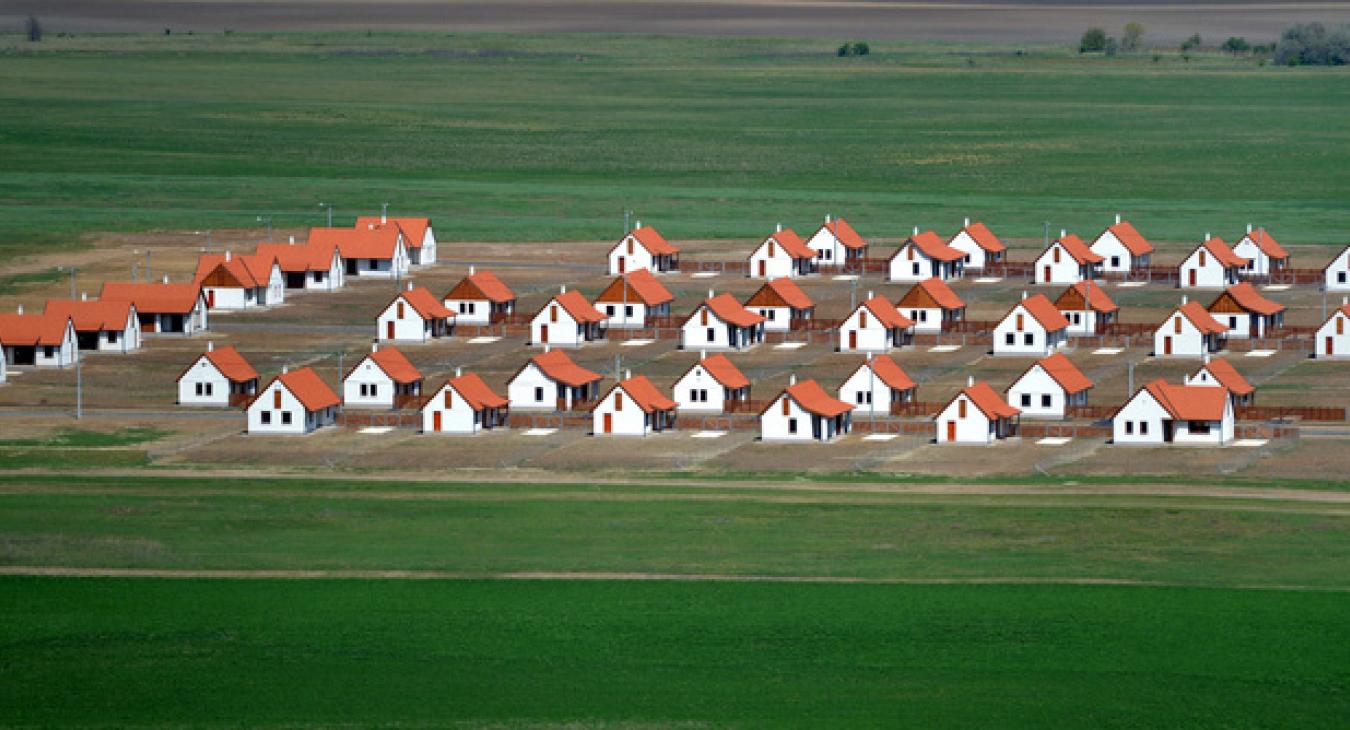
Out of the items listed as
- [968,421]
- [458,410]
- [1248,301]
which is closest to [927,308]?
[1248,301]

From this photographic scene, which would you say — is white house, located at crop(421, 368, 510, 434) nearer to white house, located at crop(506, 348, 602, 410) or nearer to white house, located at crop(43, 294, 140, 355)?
white house, located at crop(506, 348, 602, 410)

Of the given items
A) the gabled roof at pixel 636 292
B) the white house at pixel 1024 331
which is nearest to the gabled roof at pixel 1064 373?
the white house at pixel 1024 331

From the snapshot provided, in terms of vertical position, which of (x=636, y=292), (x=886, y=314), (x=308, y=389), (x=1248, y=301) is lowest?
(x=308, y=389)

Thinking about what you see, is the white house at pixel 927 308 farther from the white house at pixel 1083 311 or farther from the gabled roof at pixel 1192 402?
the gabled roof at pixel 1192 402

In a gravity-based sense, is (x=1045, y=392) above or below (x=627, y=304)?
below

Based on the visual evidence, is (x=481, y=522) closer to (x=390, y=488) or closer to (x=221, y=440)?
(x=390, y=488)

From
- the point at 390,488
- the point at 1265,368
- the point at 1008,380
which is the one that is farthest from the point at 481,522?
the point at 1265,368

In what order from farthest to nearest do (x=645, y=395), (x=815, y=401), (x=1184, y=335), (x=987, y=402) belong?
(x=1184, y=335) → (x=645, y=395) → (x=815, y=401) → (x=987, y=402)

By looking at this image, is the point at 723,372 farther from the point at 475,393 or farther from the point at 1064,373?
the point at 1064,373
